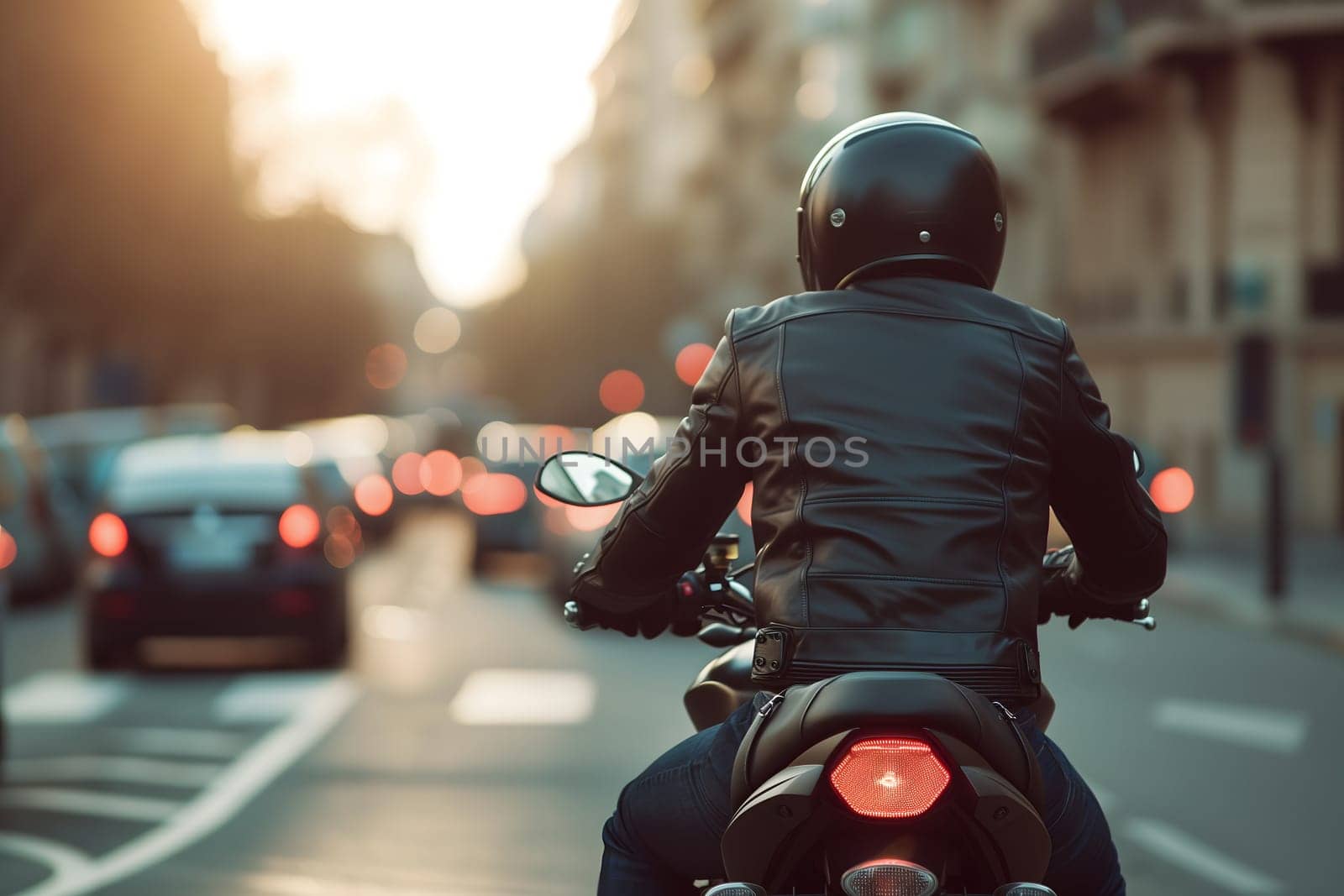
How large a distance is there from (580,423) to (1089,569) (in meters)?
59.5

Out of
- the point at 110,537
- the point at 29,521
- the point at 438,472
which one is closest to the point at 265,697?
the point at 110,537

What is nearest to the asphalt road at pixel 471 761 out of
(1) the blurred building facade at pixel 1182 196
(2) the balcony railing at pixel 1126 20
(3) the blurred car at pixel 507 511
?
(3) the blurred car at pixel 507 511

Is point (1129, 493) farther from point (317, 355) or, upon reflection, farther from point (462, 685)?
point (317, 355)

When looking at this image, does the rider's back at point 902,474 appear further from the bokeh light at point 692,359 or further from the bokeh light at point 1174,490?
the bokeh light at point 692,359

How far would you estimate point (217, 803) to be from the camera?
28.5 feet

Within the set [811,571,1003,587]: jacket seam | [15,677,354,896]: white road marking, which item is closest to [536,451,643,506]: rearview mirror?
[811,571,1003,587]: jacket seam

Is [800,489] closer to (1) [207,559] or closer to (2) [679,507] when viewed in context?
(2) [679,507]

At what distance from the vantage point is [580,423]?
62844 mm

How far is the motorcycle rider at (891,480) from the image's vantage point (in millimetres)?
3039

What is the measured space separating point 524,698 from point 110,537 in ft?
9.96

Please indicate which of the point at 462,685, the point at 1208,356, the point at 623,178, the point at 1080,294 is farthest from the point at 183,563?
the point at 623,178

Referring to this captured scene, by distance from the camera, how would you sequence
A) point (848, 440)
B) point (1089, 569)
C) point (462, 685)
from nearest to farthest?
point (848, 440) < point (1089, 569) < point (462, 685)

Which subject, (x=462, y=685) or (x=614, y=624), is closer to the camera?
(x=614, y=624)

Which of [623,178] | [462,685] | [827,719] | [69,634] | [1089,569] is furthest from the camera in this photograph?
[623,178]
